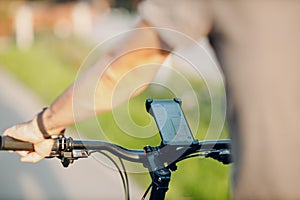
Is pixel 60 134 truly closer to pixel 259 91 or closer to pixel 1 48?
pixel 259 91

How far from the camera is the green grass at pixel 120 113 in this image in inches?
144

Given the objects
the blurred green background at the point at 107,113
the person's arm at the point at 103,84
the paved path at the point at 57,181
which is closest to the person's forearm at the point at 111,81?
the person's arm at the point at 103,84

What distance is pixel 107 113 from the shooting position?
29.7 ft

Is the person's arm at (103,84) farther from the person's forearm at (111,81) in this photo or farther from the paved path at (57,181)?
the paved path at (57,181)

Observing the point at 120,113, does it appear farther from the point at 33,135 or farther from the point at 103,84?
the point at 103,84

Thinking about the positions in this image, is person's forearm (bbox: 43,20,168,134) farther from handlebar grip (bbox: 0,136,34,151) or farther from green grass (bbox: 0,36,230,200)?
green grass (bbox: 0,36,230,200)

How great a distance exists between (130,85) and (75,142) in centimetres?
39

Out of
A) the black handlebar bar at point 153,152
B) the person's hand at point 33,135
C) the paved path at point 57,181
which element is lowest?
the black handlebar bar at point 153,152

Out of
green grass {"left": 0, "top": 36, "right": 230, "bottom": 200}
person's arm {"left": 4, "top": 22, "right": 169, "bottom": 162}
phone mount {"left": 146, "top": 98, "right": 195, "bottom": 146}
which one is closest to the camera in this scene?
person's arm {"left": 4, "top": 22, "right": 169, "bottom": 162}

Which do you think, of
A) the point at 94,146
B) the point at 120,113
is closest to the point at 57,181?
the point at 120,113

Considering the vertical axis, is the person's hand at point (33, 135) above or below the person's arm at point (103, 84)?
above

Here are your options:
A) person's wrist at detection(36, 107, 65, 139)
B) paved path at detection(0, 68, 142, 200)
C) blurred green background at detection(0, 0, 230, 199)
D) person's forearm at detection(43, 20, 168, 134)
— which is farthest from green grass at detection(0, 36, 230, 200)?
paved path at detection(0, 68, 142, 200)

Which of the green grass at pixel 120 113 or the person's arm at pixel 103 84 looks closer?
the person's arm at pixel 103 84

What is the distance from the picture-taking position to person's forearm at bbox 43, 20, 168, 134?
2.09m
